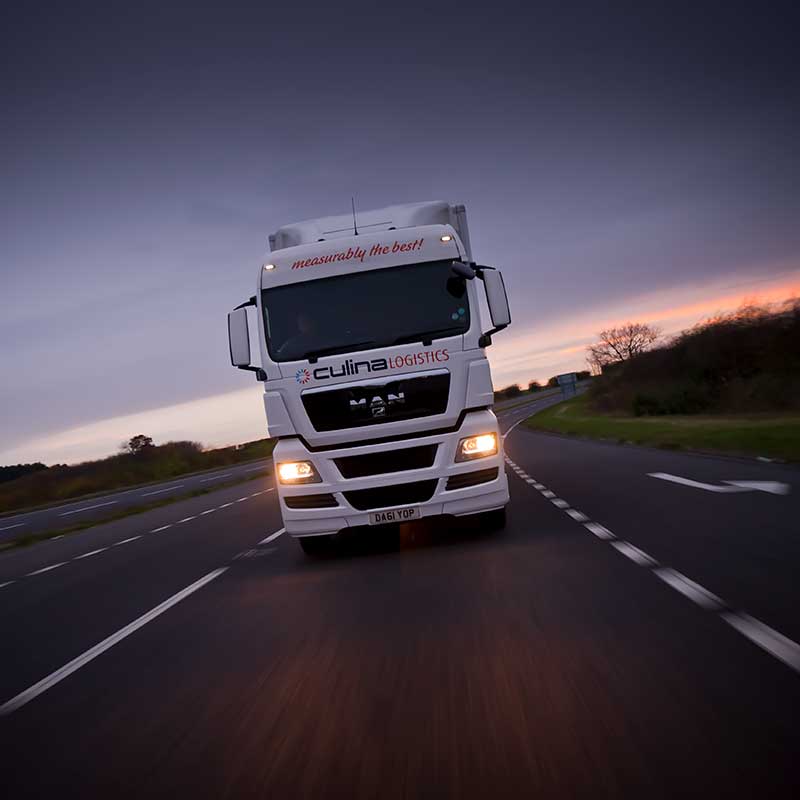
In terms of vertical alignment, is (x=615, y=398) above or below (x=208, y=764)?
above

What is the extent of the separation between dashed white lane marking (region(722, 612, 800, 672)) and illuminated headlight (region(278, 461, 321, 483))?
4773mm

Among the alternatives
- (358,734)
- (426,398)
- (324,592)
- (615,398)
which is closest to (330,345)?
(426,398)

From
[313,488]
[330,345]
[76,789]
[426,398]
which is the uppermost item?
[330,345]

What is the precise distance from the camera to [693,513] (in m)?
9.63

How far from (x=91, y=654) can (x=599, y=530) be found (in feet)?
17.6

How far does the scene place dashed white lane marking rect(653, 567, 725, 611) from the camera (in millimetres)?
5305

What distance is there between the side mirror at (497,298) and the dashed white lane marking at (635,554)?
2.61m

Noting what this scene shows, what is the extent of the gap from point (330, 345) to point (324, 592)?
9.22ft

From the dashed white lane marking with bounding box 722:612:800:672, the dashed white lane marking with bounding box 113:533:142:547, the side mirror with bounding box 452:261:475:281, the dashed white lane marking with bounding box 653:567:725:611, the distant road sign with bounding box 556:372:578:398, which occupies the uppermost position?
the distant road sign with bounding box 556:372:578:398

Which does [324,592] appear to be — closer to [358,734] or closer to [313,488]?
[313,488]

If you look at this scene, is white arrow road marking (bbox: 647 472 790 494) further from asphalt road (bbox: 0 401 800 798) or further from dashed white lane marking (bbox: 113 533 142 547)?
dashed white lane marking (bbox: 113 533 142 547)

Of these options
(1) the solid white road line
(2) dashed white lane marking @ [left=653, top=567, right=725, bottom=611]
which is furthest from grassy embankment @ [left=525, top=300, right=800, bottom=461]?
(1) the solid white road line

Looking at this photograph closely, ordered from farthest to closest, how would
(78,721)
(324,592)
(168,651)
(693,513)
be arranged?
1. (693,513)
2. (324,592)
3. (168,651)
4. (78,721)

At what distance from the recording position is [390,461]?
28.4 ft
